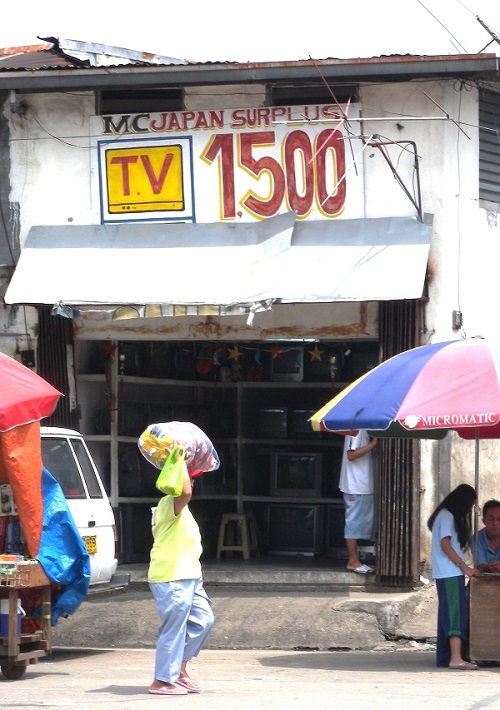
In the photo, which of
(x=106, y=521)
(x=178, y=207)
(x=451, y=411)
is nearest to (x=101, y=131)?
(x=178, y=207)

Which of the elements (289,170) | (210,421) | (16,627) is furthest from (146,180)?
(16,627)

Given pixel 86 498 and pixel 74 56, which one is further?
pixel 74 56

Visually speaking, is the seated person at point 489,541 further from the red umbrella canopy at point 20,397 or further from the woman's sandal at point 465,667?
the red umbrella canopy at point 20,397

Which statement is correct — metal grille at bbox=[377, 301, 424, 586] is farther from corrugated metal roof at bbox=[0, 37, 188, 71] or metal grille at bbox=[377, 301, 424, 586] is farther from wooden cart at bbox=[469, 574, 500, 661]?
corrugated metal roof at bbox=[0, 37, 188, 71]

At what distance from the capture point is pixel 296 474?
15.7 m

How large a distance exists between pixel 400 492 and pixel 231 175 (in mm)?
3588

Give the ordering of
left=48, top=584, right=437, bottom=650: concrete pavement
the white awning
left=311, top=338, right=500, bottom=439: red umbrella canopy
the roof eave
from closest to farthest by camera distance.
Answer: left=311, top=338, right=500, bottom=439: red umbrella canopy, left=48, top=584, right=437, bottom=650: concrete pavement, the white awning, the roof eave

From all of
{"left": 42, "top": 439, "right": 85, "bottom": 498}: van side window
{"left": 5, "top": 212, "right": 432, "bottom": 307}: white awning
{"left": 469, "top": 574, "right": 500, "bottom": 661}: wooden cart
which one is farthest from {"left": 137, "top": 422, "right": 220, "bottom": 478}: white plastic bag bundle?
{"left": 5, "top": 212, "right": 432, "bottom": 307}: white awning

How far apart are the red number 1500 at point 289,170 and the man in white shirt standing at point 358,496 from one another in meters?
2.37

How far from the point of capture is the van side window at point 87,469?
12.0 m

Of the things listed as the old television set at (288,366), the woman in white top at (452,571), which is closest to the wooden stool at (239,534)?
the old television set at (288,366)

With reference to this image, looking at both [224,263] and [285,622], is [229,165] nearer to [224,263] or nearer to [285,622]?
[224,263]

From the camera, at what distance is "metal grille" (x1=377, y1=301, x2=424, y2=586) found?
1319 centimetres

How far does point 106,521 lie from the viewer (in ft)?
39.2
